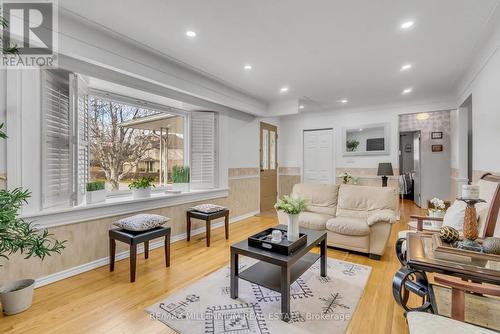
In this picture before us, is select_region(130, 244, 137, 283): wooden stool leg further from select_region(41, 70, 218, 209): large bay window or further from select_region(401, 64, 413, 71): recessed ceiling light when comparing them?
select_region(401, 64, 413, 71): recessed ceiling light

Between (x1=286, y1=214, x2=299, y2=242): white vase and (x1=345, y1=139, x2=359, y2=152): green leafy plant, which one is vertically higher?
(x1=345, y1=139, x2=359, y2=152): green leafy plant

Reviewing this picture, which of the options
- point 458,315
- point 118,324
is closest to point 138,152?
point 118,324

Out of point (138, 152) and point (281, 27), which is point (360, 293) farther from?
point (138, 152)

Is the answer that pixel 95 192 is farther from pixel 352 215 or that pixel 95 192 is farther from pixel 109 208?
pixel 352 215

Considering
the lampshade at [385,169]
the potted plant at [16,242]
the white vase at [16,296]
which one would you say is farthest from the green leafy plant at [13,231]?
the lampshade at [385,169]

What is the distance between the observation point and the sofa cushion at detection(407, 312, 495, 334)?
1.15 meters

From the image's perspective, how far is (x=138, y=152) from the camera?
3.74 meters

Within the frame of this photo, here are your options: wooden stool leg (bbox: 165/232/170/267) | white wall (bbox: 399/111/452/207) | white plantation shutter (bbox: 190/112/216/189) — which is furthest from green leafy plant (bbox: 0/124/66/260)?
white wall (bbox: 399/111/452/207)

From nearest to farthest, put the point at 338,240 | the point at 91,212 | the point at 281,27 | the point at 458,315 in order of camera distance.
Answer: the point at 458,315
the point at 281,27
the point at 91,212
the point at 338,240

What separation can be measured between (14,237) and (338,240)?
10.9ft

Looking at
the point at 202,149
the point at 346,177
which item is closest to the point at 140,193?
the point at 202,149

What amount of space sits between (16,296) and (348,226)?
342 centimetres

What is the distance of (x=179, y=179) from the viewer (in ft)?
13.2

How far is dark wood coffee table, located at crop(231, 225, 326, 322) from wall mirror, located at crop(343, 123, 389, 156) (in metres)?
3.86
